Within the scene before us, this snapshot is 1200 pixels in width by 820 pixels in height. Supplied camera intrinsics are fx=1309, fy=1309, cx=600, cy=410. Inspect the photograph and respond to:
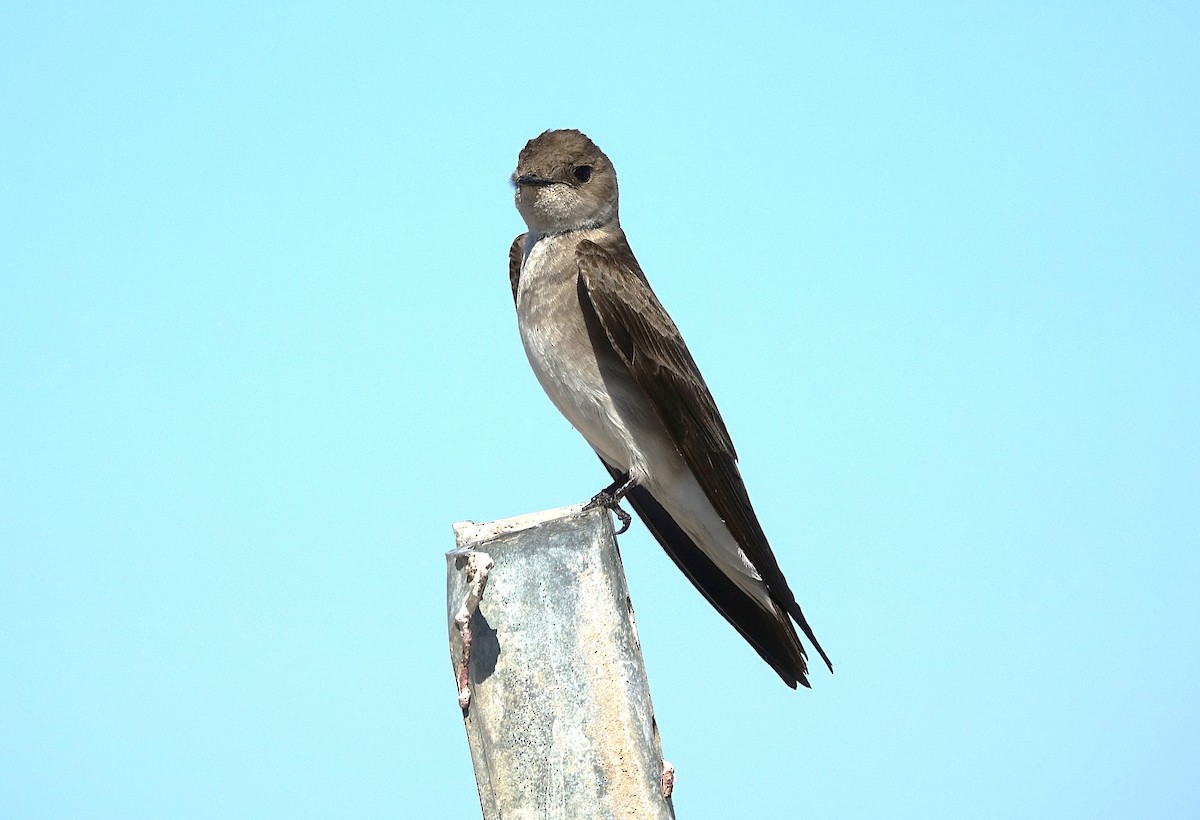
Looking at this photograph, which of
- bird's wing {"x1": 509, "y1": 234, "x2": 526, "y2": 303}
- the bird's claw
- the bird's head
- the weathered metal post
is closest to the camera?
the weathered metal post

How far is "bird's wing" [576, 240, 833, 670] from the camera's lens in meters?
6.13

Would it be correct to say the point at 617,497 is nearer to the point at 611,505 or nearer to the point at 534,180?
the point at 611,505

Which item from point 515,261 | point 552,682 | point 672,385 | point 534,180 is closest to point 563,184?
point 534,180

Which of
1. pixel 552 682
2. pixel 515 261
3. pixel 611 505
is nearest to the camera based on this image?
pixel 552 682

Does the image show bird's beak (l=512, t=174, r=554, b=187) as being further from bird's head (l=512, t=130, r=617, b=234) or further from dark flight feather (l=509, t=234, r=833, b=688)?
dark flight feather (l=509, t=234, r=833, b=688)

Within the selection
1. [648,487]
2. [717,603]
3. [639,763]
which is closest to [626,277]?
[648,487]

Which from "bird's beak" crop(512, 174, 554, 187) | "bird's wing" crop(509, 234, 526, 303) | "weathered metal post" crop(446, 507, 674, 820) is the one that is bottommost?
"weathered metal post" crop(446, 507, 674, 820)

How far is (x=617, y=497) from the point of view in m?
6.07

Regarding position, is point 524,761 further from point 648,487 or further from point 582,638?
point 648,487

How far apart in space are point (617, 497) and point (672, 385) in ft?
1.97

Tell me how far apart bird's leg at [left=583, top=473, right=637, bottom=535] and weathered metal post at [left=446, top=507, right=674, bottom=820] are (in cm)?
120

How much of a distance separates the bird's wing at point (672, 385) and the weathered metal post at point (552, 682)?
1.59 metres

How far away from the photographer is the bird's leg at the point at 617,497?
6004mm

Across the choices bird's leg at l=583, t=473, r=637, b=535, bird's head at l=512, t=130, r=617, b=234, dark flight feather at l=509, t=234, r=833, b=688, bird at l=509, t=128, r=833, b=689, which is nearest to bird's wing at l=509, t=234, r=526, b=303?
bird's head at l=512, t=130, r=617, b=234
